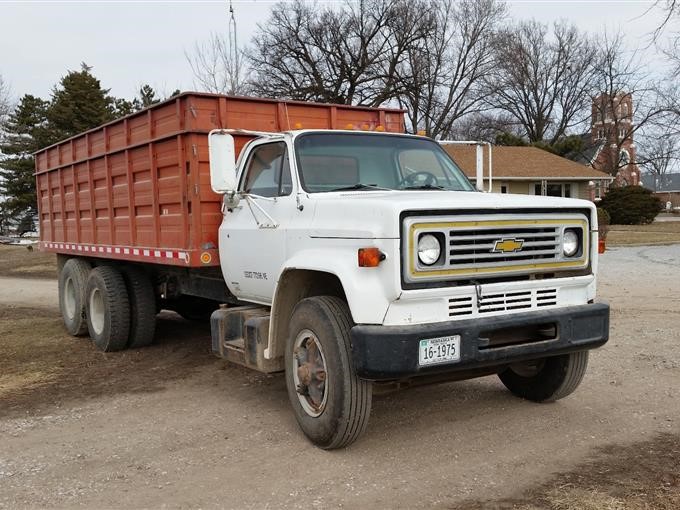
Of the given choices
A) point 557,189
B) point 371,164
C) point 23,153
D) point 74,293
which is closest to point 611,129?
point 557,189

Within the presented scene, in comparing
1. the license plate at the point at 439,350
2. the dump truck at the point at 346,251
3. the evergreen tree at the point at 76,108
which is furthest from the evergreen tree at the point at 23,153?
the license plate at the point at 439,350

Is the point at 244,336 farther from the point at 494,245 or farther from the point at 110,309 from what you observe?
the point at 110,309

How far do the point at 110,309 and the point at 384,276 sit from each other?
4931 millimetres

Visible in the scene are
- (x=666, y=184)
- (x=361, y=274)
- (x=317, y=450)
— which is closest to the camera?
(x=361, y=274)

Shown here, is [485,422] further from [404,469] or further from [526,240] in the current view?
[526,240]

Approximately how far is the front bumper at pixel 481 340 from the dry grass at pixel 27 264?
1661 cm

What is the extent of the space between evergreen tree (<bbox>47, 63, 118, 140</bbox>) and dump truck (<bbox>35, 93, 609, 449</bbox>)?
109ft

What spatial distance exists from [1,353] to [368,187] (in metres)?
5.55

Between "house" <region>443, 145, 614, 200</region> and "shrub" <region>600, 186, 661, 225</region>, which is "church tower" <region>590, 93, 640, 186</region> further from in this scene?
"shrub" <region>600, 186, 661, 225</region>

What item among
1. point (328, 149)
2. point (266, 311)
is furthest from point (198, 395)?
point (328, 149)

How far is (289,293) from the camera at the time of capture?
5145mm

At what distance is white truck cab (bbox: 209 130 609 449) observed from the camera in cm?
410

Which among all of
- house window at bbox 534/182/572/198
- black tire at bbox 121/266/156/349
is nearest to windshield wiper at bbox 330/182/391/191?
black tire at bbox 121/266/156/349

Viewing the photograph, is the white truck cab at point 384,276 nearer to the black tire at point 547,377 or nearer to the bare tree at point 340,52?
the black tire at point 547,377
